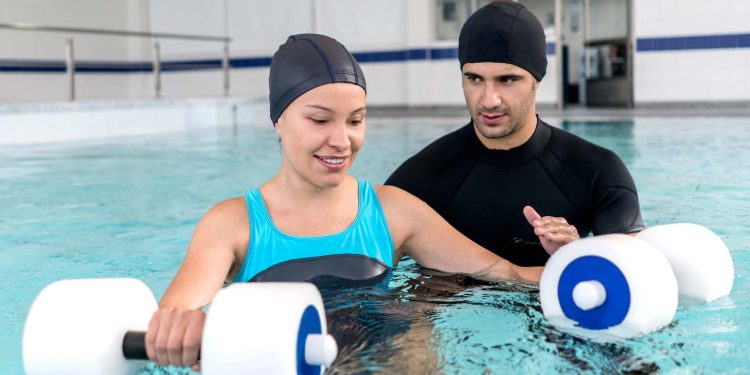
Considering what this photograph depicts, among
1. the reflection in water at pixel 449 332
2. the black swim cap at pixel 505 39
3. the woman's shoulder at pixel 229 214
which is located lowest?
the reflection in water at pixel 449 332

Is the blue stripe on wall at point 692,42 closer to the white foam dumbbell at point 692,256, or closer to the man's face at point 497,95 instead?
the man's face at point 497,95

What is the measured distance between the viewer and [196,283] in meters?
2.21

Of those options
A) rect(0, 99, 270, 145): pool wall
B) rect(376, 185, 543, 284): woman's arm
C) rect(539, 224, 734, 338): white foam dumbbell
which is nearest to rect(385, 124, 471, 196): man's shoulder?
rect(376, 185, 543, 284): woman's arm

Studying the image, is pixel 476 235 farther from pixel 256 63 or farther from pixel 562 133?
pixel 256 63

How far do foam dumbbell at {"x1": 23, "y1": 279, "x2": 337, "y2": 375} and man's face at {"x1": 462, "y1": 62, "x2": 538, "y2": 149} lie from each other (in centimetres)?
159

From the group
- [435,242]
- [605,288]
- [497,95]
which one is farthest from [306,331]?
[497,95]

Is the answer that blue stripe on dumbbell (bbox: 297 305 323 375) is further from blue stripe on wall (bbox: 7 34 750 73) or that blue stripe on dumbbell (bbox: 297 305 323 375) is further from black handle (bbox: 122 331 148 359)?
blue stripe on wall (bbox: 7 34 750 73)

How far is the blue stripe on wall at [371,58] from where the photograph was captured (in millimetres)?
13992

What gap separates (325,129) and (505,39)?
1.19m

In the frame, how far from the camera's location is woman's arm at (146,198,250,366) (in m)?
1.73

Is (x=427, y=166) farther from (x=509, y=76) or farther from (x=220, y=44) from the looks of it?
(x=220, y=44)

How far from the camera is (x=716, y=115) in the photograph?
39.3 feet

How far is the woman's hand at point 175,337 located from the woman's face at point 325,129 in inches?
27.2

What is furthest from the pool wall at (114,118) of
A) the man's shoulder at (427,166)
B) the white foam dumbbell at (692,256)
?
the white foam dumbbell at (692,256)
